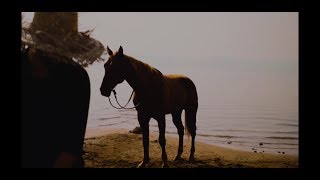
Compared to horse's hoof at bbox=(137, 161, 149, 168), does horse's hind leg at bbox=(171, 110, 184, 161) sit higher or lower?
higher

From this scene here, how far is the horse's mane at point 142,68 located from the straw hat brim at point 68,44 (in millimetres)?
354

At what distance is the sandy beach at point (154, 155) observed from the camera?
402cm

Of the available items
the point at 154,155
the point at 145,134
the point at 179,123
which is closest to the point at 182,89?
the point at 179,123

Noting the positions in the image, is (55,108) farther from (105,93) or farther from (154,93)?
(154,93)

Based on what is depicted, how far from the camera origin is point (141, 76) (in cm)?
393

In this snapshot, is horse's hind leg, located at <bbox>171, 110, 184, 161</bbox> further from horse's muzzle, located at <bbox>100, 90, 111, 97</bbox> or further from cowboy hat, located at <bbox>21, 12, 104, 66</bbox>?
cowboy hat, located at <bbox>21, 12, 104, 66</bbox>

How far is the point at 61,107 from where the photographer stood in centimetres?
211

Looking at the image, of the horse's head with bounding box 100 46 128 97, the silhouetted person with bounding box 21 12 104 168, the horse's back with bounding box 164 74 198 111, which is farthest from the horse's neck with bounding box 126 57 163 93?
the silhouetted person with bounding box 21 12 104 168

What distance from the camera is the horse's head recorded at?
3.71m

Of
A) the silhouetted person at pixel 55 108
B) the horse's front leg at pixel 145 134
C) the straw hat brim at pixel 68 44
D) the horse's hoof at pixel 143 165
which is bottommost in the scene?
the horse's hoof at pixel 143 165

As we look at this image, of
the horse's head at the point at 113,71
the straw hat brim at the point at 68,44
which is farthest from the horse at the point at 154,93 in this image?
the straw hat brim at the point at 68,44

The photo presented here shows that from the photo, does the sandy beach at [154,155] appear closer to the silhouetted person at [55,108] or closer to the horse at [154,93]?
the horse at [154,93]

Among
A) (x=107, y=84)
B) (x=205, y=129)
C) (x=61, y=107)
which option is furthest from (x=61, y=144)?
(x=205, y=129)

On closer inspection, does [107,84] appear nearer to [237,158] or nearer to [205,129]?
[205,129]
